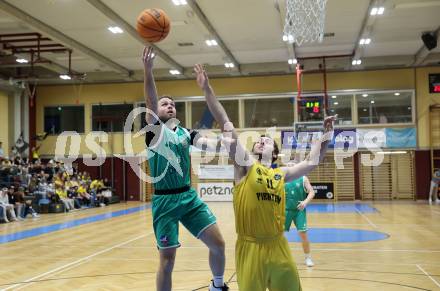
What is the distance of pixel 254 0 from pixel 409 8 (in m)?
5.12

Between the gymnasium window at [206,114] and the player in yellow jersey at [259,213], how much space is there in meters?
20.7

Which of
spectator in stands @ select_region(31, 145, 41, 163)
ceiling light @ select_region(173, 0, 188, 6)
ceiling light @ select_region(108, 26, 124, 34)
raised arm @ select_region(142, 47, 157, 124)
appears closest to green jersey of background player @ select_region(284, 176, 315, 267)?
raised arm @ select_region(142, 47, 157, 124)

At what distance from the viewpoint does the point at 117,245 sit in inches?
403

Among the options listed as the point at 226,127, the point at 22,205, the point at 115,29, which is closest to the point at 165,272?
the point at 226,127

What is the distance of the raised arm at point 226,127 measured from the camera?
3.30 metres

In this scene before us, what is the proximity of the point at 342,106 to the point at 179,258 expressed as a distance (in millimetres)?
16808

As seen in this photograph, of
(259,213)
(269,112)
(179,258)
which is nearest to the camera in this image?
(259,213)

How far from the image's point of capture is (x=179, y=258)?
8531 millimetres

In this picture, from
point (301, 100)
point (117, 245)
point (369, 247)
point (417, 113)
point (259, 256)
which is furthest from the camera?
point (417, 113)

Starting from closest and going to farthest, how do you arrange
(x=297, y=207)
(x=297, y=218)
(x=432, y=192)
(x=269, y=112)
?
(x=297, y=207)
(x=297, y=218)
(x=432, y=192)
(x=269, y=112)

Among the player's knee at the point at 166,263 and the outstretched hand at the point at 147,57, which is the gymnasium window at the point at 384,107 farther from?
the outstretched hand at the point at 147,57

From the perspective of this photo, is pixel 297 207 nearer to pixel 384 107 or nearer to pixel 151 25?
pixel 151 25

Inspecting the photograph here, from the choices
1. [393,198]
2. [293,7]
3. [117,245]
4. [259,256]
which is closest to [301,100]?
[393,198]

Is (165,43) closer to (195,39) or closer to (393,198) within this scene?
(195,39)
